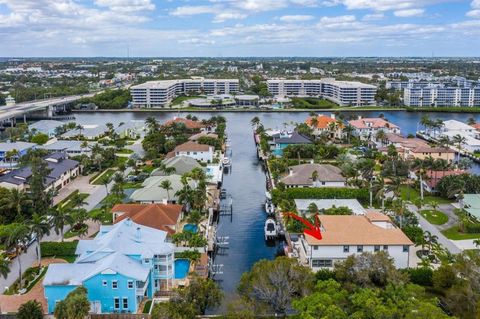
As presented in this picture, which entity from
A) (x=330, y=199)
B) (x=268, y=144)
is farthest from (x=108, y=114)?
(x=330, y=199)

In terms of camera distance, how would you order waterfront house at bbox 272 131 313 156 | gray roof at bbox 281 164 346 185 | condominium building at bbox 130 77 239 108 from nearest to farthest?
gray roof at bbox 281 164 346 185
waterfront house at bbox 272 131 313 156
condominium building at bbox 130 77 239 108

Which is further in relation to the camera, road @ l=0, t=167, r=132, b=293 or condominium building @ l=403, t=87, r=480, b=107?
condominium building @ l=403, t=87, r=480, b=107

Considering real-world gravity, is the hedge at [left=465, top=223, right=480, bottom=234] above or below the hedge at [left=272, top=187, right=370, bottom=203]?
below

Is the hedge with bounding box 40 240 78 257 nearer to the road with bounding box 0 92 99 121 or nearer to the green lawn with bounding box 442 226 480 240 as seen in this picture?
the green lawn with bounding box 442 226 480 240

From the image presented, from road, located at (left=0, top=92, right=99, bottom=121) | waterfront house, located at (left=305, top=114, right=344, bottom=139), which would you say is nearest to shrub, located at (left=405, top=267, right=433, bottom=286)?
waterfront house, located at (left=305, top=114, right=344, bottom=139)

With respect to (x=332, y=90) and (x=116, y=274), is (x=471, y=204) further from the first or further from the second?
(x=332, y=90)

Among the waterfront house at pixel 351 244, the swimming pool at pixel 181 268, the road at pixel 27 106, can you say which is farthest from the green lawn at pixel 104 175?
the road at pixel 27 106

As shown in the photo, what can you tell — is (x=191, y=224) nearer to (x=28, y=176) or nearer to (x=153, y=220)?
(x=153, y=220)
